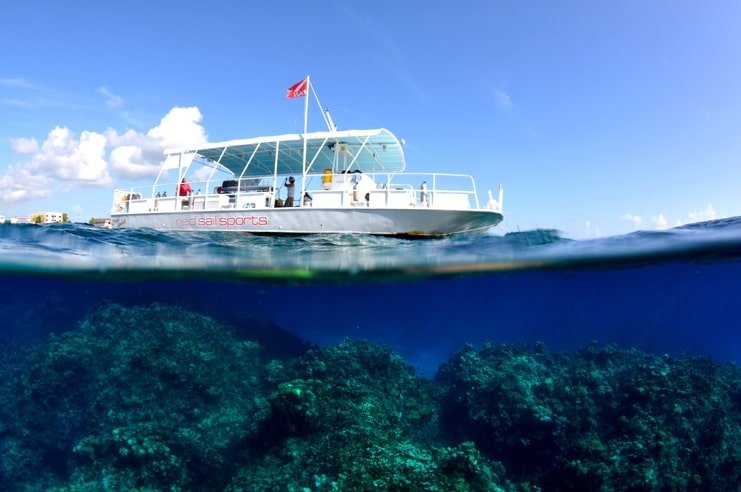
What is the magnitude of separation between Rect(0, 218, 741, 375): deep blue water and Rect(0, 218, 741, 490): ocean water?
0.22 feet

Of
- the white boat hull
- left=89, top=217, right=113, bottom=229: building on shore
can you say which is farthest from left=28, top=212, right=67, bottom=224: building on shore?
the white boat hull

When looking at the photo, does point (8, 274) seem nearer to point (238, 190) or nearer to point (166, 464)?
point (238, 190)

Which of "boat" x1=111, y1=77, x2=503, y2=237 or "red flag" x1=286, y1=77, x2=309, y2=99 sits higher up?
"red flag" x1=286, y1=77, x2=309, y2=99

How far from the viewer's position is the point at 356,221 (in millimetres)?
13539

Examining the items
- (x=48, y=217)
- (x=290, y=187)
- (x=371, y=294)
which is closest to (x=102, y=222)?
(x=48, y=217)

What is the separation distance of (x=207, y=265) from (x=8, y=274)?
813cm

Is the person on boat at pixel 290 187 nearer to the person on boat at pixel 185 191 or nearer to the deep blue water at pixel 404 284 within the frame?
the deep blue water at pixel 404 284

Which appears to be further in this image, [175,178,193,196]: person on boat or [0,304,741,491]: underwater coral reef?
[175,178,193,196]: person on boat

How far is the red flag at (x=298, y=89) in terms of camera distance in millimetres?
15930

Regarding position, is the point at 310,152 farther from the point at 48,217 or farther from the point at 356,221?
the point at 48,217

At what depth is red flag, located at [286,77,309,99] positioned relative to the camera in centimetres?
1593

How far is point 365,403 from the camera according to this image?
9.80 m

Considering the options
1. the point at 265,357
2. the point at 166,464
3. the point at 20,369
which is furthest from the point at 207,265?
the point at 20,369

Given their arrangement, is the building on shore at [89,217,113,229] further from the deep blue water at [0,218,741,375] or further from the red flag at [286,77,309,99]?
the red flag at [286,77,309,99]
